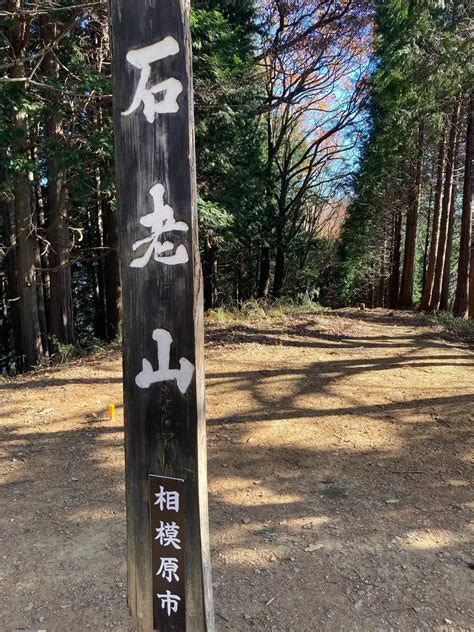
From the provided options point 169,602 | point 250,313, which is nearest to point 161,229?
point 169,602

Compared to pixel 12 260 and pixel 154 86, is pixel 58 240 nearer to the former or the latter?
pixel 12 260

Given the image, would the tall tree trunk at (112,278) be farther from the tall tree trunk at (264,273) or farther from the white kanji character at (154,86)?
the white kanji character at (154,86)

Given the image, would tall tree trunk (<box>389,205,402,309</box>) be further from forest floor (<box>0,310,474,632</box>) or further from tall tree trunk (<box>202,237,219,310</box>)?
forest floor (<box>0,310,474,632</box>)

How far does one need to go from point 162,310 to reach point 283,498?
2.35 m

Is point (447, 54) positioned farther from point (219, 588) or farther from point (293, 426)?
point (219, 588)

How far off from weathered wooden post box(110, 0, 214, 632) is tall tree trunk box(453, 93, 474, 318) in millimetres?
10514

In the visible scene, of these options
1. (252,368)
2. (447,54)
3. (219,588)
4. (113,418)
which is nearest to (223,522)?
(219,588)

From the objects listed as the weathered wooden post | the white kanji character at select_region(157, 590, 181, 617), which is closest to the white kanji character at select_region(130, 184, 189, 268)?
the weathered wooden post

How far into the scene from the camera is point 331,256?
23.1m

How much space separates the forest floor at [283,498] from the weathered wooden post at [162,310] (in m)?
0.85

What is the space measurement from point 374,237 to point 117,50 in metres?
19.8

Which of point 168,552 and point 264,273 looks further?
point 264,273

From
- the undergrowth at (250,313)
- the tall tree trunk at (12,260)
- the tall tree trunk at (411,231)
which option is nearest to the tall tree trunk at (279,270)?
the tall tree trunk at (411,231)

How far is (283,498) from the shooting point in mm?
3480
